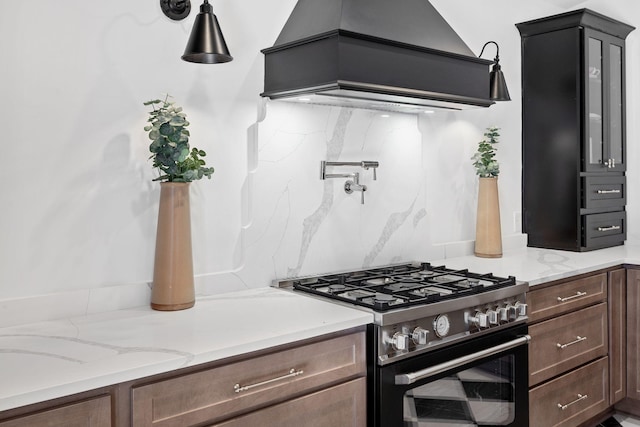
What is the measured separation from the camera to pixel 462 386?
78.2 inches

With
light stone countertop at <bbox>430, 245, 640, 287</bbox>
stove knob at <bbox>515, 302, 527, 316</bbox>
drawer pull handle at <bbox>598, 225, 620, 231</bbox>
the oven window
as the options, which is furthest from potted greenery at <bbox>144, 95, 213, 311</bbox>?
drawer pull handle at <bbox>598, 225, 620, 231</bbox>

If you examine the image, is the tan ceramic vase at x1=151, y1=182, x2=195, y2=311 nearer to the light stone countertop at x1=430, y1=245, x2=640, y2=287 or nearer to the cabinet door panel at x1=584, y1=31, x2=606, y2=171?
the light stone countertop at x1=430, y1=245, x2=640, y2=287

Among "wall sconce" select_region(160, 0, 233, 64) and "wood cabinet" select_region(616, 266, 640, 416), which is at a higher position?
"wall sconce" select_region(160, 0, 233, 64)

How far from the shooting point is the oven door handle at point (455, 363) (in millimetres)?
1754

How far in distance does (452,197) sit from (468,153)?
271mm

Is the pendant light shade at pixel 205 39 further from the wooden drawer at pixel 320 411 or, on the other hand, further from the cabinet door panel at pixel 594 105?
the cabinet door panel at pixel 594 105

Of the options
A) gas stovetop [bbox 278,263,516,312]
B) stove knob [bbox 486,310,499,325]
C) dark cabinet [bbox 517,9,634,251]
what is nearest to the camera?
gas stovetop [bbox 278,263,516,312]

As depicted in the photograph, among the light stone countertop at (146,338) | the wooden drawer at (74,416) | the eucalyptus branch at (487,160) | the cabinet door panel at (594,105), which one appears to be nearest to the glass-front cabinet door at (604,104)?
the cabinet door panel at (594,105)

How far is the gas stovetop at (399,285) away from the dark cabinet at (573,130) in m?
1.14

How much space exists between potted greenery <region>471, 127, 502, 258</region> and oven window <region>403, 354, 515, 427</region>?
88 cm

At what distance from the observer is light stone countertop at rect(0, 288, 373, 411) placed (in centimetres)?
121

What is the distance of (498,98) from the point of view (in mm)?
2695

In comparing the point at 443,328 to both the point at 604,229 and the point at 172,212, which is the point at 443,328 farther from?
the point at 604,229

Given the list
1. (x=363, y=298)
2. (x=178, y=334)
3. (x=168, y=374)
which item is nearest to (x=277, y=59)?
(x=363, y=298)
